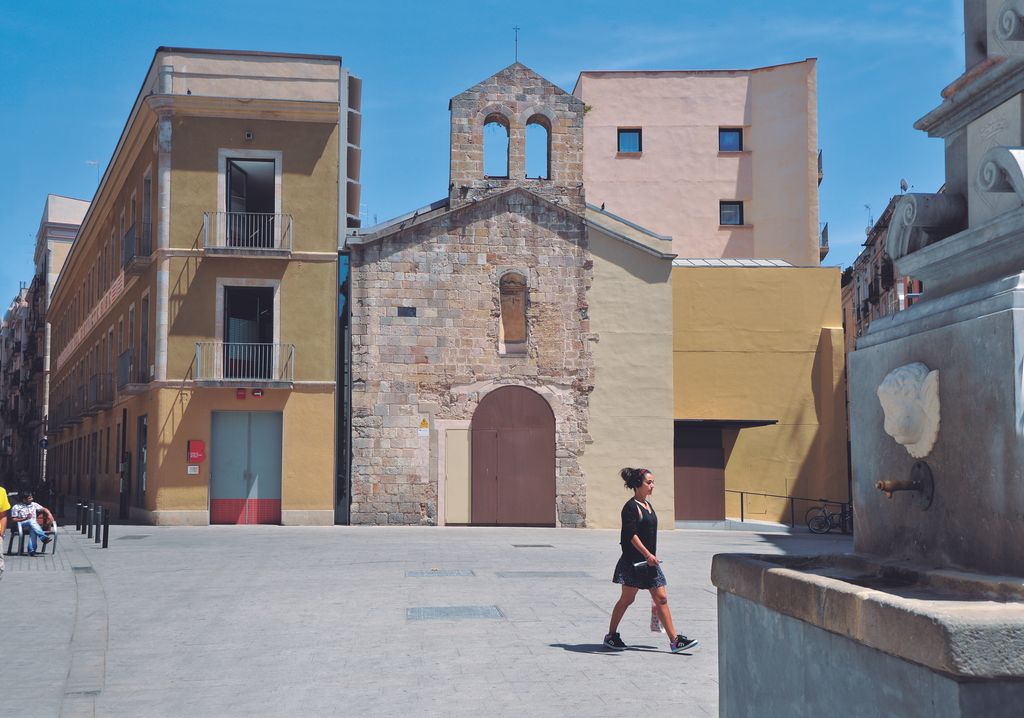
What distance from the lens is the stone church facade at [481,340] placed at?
1053 inches

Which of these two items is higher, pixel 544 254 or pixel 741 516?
pixel 544 254

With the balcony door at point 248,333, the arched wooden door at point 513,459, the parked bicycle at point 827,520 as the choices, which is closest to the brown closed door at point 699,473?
the parked bicycle at point 827,520

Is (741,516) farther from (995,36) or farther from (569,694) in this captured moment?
(995,36)

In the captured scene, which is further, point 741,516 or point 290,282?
point 741,516

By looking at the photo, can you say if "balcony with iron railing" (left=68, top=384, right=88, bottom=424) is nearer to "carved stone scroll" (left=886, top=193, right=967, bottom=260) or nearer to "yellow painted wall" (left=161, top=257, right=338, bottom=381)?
"yellow painted wall" (left=161, top=257, right=338, bottom=381)

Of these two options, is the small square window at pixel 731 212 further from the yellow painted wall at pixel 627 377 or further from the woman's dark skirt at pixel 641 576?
the woman's dark skirt at pixel 641 576

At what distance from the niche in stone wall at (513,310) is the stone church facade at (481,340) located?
0.03 m

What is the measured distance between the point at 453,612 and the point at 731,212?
29.9 m

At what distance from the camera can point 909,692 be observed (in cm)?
301

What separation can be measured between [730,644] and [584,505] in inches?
895

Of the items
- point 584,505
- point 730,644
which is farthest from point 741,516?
point 730,644

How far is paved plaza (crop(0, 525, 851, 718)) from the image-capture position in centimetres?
766

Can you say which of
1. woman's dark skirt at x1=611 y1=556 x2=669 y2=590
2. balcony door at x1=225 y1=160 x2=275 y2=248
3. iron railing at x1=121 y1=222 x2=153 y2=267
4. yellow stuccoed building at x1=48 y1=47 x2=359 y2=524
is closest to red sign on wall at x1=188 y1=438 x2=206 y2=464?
yellow stuccoed building at x1=48 y1=47 x2=359 y2=524

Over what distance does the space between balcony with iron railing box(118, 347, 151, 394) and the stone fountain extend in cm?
2631
